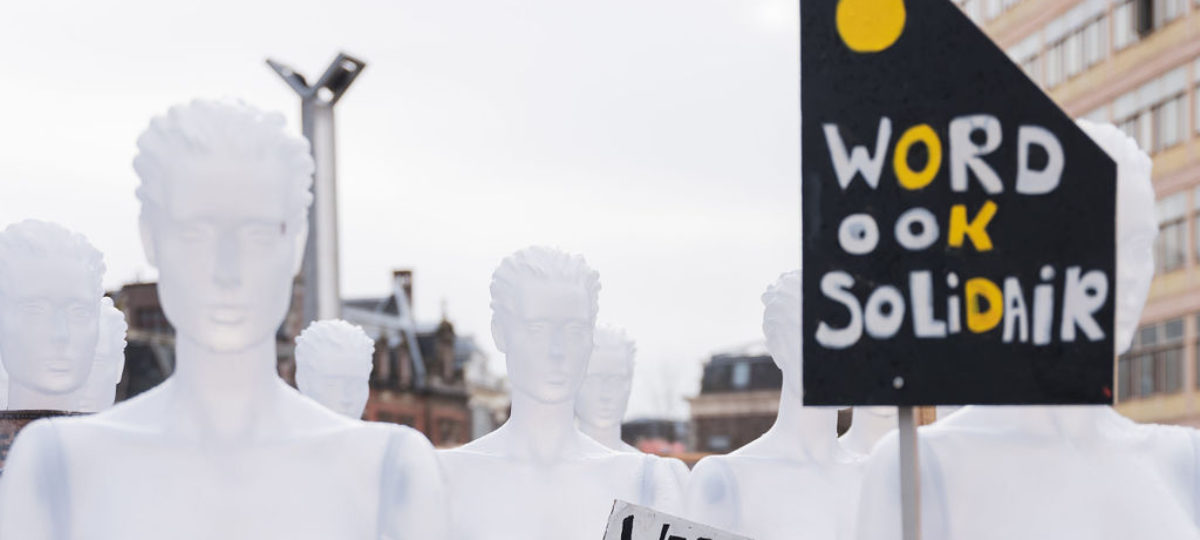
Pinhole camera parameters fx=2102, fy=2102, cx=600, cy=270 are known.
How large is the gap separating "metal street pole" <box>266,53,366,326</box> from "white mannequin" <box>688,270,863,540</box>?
37.0ft

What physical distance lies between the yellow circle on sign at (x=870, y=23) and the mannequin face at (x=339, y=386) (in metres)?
5.06

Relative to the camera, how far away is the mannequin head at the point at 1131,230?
605 cm

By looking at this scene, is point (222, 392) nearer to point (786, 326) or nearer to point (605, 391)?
point (786, 326)

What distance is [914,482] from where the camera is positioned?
5180mm

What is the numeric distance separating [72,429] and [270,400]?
19.0 inches

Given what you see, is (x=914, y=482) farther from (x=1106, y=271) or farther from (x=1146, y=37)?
(x=1146, y=37)

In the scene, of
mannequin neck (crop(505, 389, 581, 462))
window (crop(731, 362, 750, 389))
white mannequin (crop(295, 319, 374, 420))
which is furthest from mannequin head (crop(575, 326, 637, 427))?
window (crop(731, 362, 750, 389))

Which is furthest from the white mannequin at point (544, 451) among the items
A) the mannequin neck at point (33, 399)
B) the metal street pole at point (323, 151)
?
the metal street pole at point (323, 151)

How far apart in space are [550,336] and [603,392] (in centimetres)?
339

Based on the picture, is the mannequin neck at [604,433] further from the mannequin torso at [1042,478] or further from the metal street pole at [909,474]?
the metal street pole at [909,474]

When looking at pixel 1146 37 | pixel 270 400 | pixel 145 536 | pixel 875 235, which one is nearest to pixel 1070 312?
pixel 875 235

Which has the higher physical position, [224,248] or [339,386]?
[224,248]

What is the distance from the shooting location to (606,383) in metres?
10.9

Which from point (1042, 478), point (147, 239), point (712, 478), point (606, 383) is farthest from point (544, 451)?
point (606, 383)
